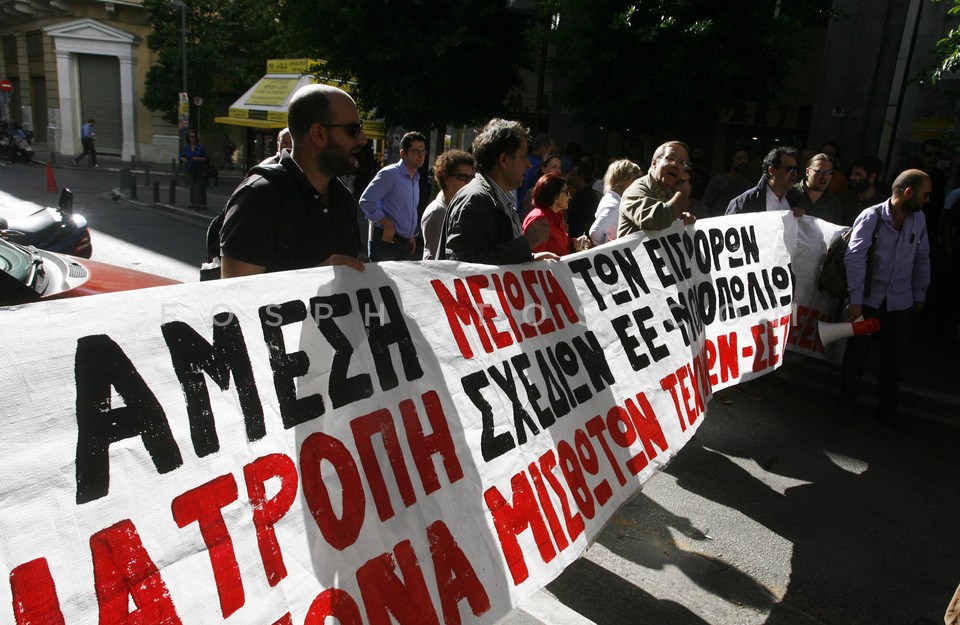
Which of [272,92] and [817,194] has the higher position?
[272,92]

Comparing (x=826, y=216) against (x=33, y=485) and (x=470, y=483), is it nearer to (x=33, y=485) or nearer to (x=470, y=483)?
(x=470, y=483)

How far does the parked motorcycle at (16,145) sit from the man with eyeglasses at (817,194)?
2902 cm

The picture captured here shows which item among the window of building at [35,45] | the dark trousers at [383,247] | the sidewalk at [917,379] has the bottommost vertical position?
the sidewalk at [917,379]

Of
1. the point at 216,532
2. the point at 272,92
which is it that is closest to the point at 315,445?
the point at 216,532

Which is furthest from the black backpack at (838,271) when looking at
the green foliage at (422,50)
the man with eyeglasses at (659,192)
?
the green foliage at (422,50)

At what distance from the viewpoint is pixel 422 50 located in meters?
12.2

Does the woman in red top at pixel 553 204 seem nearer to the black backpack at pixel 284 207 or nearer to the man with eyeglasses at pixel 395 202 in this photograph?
the black backpack at pixel 284 207

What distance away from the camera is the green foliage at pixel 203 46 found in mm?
28125

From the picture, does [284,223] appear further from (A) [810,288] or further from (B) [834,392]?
(B) [834,392]

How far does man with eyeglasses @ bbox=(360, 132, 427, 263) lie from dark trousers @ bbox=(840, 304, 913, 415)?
12.5 feet

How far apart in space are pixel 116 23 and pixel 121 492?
36212 mm

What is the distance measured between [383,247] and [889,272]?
161 inches

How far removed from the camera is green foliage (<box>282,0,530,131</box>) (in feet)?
40.8

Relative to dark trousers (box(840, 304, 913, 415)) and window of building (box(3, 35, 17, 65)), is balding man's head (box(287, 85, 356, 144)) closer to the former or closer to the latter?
dark trousers (box(840, 304, 913, 415))
